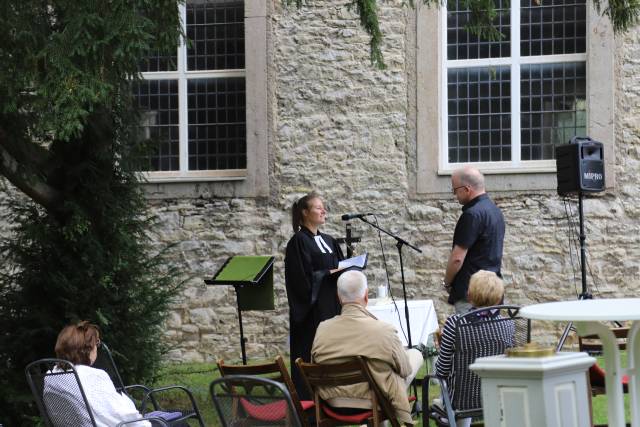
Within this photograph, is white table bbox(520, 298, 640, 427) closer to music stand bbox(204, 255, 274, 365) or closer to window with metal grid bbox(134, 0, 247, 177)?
music stand bbox(204, 255, 274, 365)

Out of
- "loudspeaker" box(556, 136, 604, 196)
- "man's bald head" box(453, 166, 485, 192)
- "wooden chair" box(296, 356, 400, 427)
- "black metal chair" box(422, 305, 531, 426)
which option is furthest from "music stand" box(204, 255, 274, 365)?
"black metal chair" box(422, 305, 531, 426)

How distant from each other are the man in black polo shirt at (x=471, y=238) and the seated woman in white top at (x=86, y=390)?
2745 millimetres

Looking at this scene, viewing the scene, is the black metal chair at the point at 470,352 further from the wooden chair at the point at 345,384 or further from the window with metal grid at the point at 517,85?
the window with metal grid at the point at 517,85

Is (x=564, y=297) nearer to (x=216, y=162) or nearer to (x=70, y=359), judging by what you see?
(x=216, y=162)

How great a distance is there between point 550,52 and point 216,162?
371 cm

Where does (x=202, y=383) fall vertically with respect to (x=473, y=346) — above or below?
below

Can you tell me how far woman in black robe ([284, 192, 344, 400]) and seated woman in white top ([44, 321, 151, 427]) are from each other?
2505mm

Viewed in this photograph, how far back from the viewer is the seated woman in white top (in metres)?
5.99

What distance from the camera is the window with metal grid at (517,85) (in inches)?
496

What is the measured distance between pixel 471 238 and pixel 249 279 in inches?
73.6

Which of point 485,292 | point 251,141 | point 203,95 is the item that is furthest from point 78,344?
point 203,95

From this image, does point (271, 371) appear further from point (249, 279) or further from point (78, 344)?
point (249, 279)

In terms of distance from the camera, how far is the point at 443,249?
12.5 meters

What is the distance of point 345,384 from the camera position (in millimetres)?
6047
